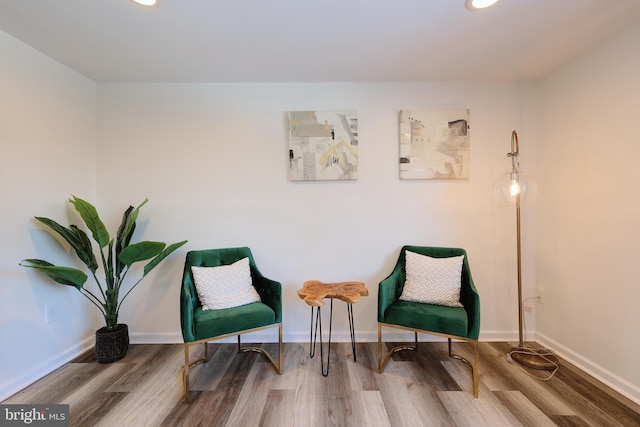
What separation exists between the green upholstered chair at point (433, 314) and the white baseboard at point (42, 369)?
2552 millimetres

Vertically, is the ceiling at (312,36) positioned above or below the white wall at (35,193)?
above

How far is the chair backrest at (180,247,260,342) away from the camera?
1.80 meters

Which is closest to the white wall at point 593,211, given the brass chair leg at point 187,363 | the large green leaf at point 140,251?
the brass chair leg at point 187,363

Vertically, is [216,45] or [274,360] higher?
[216,45]

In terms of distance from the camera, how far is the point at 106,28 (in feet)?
5.71

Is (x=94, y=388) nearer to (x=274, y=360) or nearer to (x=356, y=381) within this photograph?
(x=274, y=360)

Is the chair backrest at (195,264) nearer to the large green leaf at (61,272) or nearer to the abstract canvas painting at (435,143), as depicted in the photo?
the large green leaf at (61,272)

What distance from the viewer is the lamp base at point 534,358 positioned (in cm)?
207

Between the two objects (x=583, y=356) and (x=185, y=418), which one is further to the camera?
(x=583, y=356)

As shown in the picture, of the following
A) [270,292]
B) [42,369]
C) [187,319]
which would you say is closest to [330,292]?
[270,292]

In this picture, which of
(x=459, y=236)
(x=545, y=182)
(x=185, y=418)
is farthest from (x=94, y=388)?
(x=545, y=182)

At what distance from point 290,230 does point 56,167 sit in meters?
1.98

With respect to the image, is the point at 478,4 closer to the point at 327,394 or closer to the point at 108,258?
the point at 327,394

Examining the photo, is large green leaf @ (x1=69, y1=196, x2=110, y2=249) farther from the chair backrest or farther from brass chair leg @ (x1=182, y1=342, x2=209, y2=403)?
brass chair leg @ (x1=182, y1=342, x2=209, y2=403)
